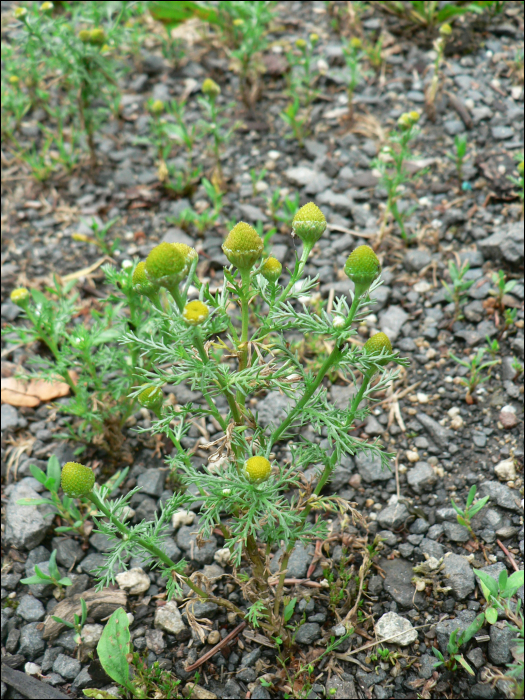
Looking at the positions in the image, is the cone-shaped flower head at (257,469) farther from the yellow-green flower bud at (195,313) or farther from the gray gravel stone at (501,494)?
the gray gravel stone at (501,494)

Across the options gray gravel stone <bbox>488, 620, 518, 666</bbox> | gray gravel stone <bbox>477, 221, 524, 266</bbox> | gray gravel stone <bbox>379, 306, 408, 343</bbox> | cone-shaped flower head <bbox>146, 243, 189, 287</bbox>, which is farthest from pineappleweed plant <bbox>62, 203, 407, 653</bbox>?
gray gravel stone <bbox>477, 221, 524, 266</bbox>

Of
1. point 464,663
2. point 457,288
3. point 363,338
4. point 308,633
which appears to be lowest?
point 308,633

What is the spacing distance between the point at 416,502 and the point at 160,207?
2.51m

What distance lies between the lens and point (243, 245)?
183cm

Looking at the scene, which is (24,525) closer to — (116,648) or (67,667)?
(67,667)

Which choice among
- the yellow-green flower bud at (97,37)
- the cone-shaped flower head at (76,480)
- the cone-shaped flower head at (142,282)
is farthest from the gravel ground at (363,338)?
the cone-shaped flower head at (142,282)

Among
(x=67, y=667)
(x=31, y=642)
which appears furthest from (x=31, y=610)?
(x=67, y=667)

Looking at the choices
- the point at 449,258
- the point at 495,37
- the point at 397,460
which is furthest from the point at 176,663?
the point at 495,37

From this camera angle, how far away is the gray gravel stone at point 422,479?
2732 millimetres

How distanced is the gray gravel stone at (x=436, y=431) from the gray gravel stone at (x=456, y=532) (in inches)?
15.5

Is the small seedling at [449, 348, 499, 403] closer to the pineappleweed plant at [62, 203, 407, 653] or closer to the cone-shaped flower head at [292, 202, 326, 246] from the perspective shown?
the pineappleweed plant at [62, 203, 407, 653]

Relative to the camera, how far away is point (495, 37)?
461 cm

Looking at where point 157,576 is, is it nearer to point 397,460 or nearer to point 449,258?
point 397,460

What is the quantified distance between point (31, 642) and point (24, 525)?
0.49m
